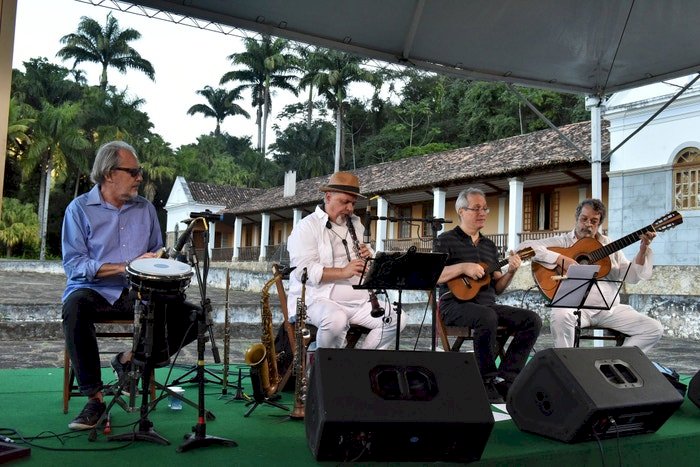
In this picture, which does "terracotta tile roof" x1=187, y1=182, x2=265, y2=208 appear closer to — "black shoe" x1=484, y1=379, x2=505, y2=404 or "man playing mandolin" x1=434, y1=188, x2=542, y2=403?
"man playing mandolin" x1=434, y1=188, x2=542, y2=403

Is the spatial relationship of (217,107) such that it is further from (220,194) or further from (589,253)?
(589,253)

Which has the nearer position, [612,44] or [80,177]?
[612,44]

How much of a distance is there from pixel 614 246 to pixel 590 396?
96.4 inches

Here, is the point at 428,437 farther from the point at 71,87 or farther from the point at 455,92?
the point at 71,87

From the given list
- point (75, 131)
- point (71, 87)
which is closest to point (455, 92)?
point (75, 131)

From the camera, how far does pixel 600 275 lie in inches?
213

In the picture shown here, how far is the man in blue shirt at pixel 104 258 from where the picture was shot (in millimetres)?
3586

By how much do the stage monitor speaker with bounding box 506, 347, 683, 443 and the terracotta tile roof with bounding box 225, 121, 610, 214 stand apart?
15.9 m

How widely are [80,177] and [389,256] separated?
4941 cm

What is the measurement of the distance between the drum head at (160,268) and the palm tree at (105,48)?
176 ft

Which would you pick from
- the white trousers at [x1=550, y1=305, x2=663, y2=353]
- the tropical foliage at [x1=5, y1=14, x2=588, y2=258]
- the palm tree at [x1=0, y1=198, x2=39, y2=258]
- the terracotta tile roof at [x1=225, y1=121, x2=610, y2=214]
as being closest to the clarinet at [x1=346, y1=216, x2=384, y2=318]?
the white trousers at [x1=550, y1=305, x2=663, y2=353]

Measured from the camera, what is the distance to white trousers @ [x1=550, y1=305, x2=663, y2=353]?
5.20 metres

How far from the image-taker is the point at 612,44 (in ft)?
20.7

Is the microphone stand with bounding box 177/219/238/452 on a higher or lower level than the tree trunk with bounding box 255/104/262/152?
lower
